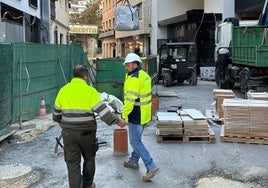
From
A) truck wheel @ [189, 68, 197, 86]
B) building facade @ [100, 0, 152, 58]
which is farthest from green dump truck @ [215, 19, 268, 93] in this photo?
building facade @ [100, 0, 152, 58]

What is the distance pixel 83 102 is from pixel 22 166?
2347 mm

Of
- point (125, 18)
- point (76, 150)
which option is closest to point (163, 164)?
point (76, 150)

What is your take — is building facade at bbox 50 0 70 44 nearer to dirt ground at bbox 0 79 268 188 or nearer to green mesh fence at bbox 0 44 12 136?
green mesh fence at bbox 0 44 12 136

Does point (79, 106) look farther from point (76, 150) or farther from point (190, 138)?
point (190, 138)

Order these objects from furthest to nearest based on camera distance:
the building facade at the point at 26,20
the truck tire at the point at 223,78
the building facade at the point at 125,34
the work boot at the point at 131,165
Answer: the building facade at the point at 125,34
the truck tire at the point at 223,78
the building facade at the point at 26,20
the work boot at the point at 131,165

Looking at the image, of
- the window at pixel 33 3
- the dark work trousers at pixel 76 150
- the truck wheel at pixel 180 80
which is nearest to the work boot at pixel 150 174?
the dark work trousers at pixel 76 150

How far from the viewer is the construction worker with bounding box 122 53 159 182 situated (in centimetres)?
596

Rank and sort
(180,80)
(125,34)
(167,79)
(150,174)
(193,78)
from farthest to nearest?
(125,34) < (180,80) < (193,78) < (167,79) < (150,174)

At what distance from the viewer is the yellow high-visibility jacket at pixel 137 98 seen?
19.6 feet

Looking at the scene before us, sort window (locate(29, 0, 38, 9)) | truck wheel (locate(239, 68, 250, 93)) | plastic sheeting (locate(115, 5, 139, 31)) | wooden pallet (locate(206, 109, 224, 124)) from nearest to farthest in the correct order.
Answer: wooden pallet (locate(206, 109, 224, 124)) < truck wheel (locate(239, 68, 250, 93)) < window (locate(29, 0, 38, 9)) < plastic sheeting (locate(115, 5, 139, 31))

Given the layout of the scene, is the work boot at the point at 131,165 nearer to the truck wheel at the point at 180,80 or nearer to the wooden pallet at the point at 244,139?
the wooden pallet at the point at 244,139

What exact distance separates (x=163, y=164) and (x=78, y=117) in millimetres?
2333

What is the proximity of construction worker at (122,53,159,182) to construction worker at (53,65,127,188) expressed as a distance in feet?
2.60

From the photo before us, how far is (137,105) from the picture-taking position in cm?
604
